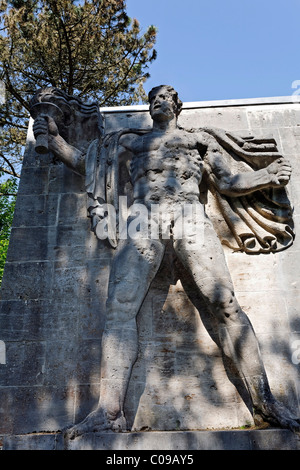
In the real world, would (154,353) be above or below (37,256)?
below

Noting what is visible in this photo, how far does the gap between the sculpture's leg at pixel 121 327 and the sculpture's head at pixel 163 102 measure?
1.98 metres

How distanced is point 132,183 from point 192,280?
1.54 metres

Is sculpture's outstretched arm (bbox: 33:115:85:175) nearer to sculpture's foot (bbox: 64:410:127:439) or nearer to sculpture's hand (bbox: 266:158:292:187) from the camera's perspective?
sculpture's hand (bbox: 266:158:292:187)

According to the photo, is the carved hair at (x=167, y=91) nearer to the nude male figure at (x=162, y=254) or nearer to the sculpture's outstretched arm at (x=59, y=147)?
the nude male figure at (x=162, y=254)

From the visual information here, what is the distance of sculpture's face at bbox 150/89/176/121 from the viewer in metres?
6.62

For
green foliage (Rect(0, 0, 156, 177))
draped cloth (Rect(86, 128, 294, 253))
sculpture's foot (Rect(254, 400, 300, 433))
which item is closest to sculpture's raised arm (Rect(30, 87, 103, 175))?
draped cloth (Rect(86, 128, 294, 253))

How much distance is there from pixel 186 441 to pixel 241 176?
3.44 m

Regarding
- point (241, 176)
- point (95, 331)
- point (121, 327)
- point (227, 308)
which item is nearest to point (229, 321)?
point (227, 308)

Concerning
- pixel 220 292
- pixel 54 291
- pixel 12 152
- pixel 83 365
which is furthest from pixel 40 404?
pixel 12 152

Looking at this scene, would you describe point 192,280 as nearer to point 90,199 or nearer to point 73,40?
point 90,199

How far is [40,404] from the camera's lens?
18.0 feet

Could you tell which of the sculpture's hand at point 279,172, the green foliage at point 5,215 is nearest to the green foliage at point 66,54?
the green foliage at point 5,215

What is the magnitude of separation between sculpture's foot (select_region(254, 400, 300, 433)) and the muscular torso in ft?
8.44

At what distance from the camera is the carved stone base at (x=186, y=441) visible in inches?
170
